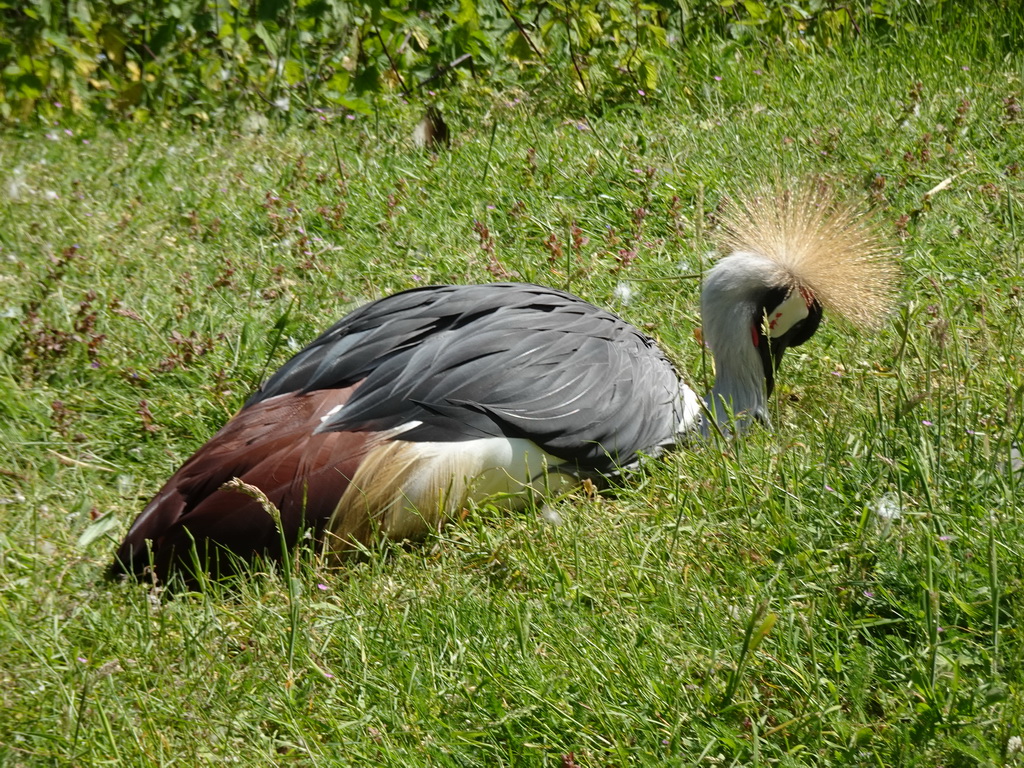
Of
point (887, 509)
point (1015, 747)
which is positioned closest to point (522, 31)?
point (887, 509)

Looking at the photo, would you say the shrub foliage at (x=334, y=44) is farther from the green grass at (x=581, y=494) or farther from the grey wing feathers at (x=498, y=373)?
the grey wing feathers at (x=498, y=373)

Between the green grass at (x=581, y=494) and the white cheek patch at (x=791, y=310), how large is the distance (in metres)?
0.17

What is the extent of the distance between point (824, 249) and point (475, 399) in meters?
1.08

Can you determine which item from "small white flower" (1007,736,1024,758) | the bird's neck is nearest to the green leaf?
the bird's neck

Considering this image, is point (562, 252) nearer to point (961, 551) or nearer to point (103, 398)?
point (103, 398)

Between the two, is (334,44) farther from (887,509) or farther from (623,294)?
(887,509)

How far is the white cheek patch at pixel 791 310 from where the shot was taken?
3.13m

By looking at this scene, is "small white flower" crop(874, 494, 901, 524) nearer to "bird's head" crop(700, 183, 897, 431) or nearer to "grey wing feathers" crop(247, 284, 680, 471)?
"grey wing feathers" crop(247, 284, 680, 471)

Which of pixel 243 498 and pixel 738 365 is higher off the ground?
pixel 738 365

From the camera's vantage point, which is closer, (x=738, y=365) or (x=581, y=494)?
(x=581, y=494)

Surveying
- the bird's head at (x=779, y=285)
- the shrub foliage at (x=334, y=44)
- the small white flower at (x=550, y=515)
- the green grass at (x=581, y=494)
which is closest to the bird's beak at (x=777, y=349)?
the bird's head at (x=779, y=285)

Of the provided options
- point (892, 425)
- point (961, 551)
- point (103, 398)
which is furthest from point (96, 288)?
point (961, 551)

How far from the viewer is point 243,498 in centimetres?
256

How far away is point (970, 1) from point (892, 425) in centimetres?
340
